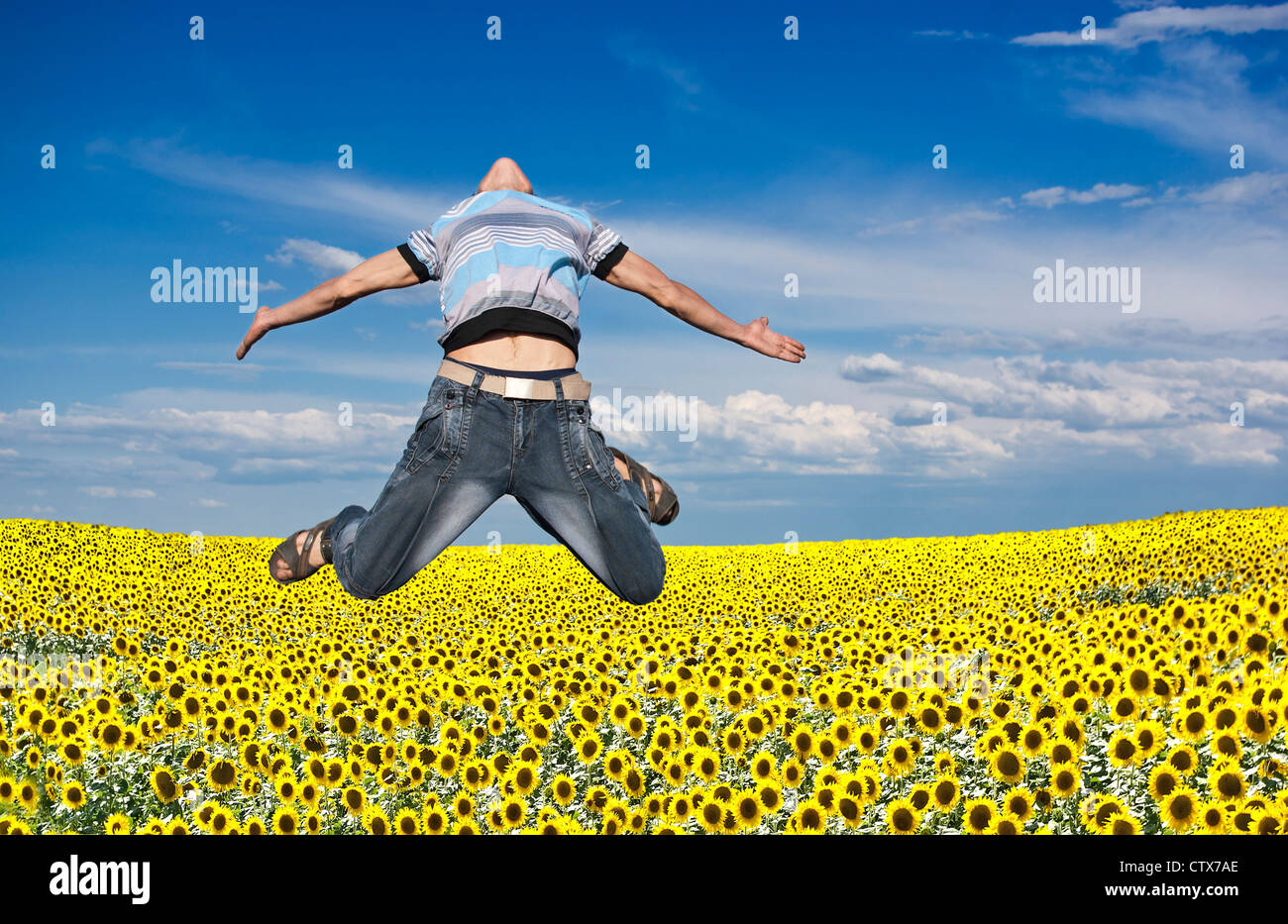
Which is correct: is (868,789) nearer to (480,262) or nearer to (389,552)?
(389,552)

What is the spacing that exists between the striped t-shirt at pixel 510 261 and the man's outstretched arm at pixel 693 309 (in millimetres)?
114

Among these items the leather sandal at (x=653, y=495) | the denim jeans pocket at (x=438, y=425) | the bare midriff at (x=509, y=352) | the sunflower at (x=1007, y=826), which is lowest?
the sunflower at (x=1007, y=826)

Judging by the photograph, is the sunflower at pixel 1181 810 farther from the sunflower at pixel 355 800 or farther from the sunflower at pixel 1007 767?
the sunflower at pixel 355 800

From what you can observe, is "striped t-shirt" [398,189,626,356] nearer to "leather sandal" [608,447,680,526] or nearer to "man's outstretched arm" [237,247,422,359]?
"man's outstretched arm" [237,247,422,359]

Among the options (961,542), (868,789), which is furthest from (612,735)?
(961,542)

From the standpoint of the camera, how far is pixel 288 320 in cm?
620

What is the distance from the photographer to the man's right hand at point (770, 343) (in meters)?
6.05

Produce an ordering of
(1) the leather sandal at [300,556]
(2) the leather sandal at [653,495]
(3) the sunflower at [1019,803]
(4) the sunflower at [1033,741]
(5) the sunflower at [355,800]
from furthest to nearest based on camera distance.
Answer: (1) the leather sandal at [300,556] < (2) the leather sandal at [653,495] < (5) the sunflower at [355,800] < (4) the sunflower at [1033,741] < (3) the sunflower at [1019,803]

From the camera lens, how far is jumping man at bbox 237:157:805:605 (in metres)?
5.79

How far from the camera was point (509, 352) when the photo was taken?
19.1 feet

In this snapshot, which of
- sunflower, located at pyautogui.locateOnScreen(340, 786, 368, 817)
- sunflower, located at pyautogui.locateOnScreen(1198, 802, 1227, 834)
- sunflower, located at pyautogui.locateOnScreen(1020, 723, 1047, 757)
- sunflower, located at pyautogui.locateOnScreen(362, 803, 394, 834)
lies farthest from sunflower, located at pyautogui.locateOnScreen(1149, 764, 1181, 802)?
sunflower, located at pyautogui.locateOnScreen(340, 786, 368, 817)

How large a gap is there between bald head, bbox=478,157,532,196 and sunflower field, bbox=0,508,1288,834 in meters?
3.75

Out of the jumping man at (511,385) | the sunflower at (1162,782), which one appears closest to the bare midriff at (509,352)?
the jumping man at (511,385)

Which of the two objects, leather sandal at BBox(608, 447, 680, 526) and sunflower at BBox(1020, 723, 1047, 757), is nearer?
sunflower at BBox(1020, 723, 1047, 757)
